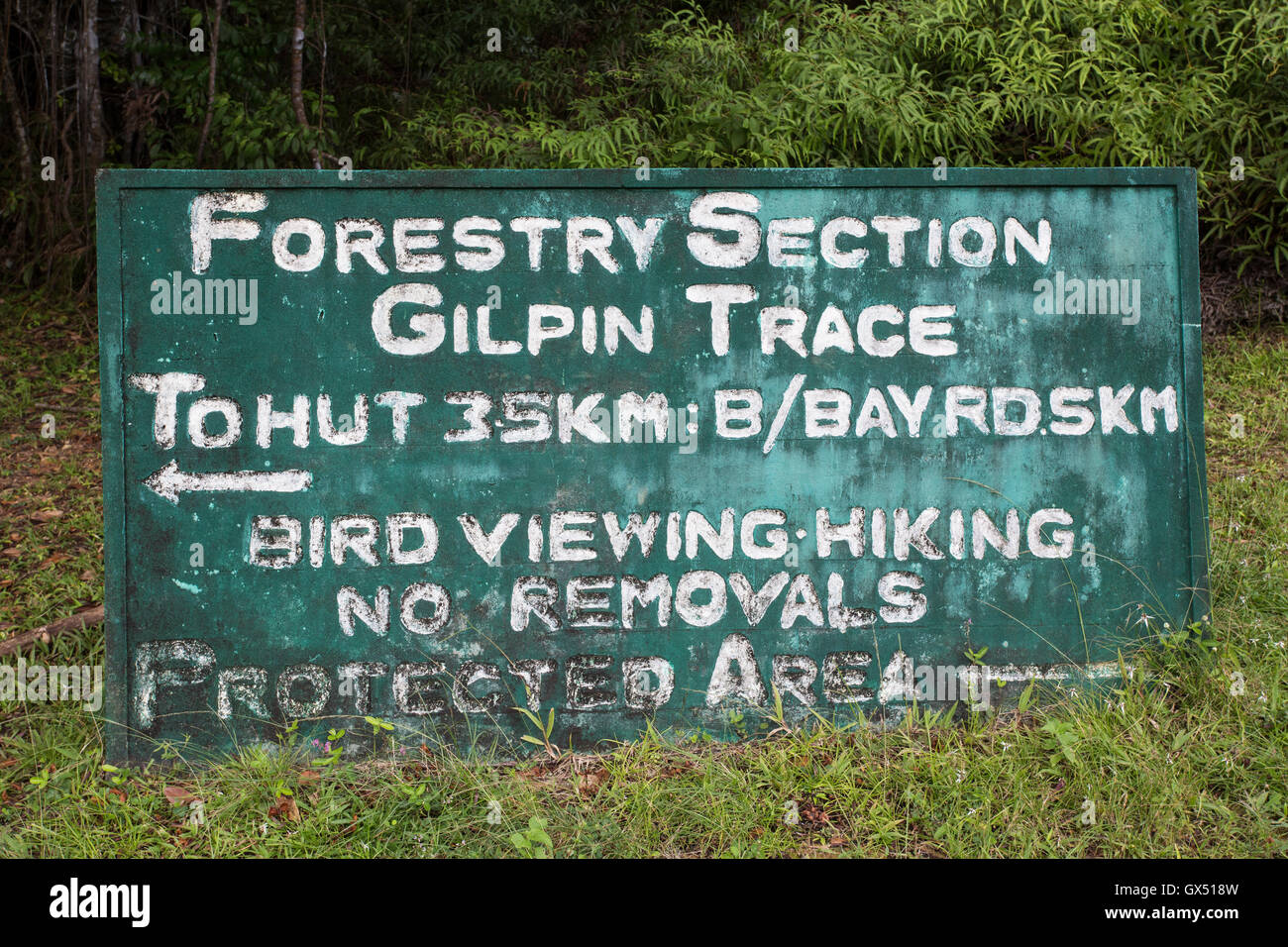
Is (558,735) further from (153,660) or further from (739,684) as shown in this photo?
(153,660)

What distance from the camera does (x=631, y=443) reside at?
3.28m

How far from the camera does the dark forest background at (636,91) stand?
6066mm

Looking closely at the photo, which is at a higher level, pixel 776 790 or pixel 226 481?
pixel 226 481

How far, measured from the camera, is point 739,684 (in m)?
3.31

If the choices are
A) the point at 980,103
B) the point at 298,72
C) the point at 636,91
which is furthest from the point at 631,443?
the point at 298,72

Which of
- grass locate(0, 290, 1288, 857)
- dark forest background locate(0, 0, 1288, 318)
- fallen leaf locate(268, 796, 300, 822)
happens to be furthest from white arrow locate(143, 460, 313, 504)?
dark forest background locate(0, 0, 1288, 318)

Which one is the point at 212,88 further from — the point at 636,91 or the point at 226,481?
the point at 226,481

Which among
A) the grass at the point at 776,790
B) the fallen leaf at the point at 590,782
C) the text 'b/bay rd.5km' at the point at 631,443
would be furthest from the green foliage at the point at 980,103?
the fallen leaf at the point at 590,782

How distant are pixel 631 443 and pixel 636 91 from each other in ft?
14.5

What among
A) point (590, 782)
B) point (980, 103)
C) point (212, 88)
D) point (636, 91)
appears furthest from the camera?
point (212, 88)

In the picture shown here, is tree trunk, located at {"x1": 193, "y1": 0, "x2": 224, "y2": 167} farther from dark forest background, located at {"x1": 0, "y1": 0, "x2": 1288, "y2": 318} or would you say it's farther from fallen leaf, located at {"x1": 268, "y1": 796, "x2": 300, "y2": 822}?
fallen leaf, located at {"x1": 268, "y1": 796, "x2": 300, "y2": 822}

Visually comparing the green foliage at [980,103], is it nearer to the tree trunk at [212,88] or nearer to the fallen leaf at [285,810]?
the tree trunk at [212,88]

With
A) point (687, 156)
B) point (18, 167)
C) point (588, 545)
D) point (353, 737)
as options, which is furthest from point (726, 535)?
point (18, 167)

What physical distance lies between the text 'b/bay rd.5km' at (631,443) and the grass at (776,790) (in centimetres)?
13
